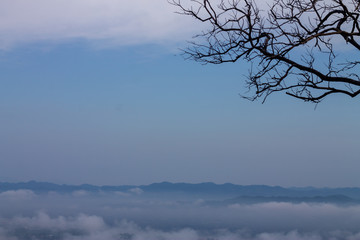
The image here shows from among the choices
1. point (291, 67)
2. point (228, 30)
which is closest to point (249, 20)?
point (228, 30)

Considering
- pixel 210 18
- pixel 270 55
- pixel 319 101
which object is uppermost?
pixel 210 18

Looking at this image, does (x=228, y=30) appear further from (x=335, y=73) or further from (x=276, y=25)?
(x=335, y=73)

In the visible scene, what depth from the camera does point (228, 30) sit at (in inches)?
420

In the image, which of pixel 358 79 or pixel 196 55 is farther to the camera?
pixel 196 55

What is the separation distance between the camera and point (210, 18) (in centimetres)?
1071

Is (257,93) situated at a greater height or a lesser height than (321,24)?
lesser

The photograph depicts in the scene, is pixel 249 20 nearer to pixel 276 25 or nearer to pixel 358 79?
pixel 276 25

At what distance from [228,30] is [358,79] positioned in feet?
8.02

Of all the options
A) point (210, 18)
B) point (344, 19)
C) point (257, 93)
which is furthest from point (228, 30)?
point (344, 19)

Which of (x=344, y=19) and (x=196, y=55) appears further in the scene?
(x=196, y=55)

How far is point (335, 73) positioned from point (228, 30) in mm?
2063

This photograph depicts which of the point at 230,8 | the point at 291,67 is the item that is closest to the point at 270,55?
the point at 291,67

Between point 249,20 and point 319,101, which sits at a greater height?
point 249,20

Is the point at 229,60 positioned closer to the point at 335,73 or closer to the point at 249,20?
the point at 249,20
